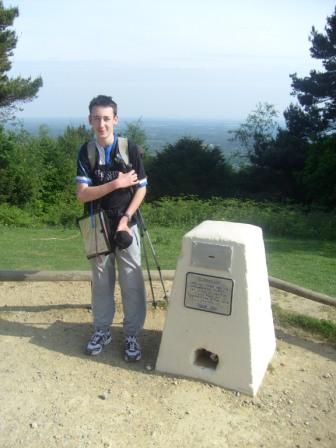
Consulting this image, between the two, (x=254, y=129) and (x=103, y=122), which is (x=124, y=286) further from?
(x=254, y=129)

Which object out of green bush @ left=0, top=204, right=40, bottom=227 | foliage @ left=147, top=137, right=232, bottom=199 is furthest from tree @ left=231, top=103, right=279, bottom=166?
green bush @ left=0, top=204, right=40, bottom=227

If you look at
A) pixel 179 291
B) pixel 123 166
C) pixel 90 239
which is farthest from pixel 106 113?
pixel 179 291

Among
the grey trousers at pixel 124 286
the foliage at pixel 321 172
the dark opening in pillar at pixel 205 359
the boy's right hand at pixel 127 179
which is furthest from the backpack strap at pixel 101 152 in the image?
the foliage at pixel 321 172

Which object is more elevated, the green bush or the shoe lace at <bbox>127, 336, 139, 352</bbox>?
the shoe lace at <bbox>127, 336, 139, 352</bbox>

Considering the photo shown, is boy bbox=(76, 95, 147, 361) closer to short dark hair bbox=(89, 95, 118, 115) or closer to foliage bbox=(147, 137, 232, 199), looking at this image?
short dark hair bbox=(89, 95, 118, 115)

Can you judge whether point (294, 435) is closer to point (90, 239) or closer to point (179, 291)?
point (179, 291)

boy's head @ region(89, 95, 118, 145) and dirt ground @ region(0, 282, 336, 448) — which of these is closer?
dirt ground @ region(0, 282, 336, 448)

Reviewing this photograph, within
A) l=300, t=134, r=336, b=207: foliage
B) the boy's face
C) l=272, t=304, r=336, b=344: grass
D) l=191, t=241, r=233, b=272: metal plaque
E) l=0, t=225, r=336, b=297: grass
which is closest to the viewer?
l=191, t=241, r=233, b=272: metal plaque

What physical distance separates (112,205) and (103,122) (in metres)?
0.60

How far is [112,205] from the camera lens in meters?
3.75

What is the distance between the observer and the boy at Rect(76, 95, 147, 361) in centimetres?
363

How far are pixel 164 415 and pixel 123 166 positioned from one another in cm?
171

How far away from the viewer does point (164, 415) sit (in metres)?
3.22

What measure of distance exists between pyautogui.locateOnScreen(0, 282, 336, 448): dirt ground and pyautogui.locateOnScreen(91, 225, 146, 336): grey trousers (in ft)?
0.98
